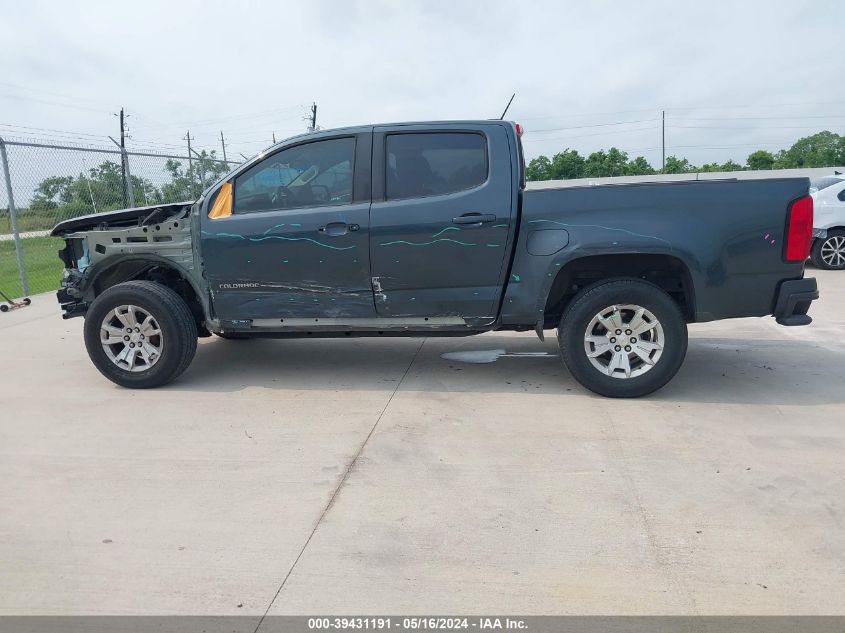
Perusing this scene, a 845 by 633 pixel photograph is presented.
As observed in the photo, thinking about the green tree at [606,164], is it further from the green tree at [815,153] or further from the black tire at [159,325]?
the black tire at [159,325]

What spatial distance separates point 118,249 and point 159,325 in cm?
73

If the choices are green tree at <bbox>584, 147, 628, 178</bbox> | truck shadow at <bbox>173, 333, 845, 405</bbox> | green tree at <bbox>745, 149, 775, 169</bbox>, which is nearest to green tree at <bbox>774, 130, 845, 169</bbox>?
green tree at <bbox>745, 149, 775, 169</bbox>

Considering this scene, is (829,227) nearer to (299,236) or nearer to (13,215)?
(299,236)

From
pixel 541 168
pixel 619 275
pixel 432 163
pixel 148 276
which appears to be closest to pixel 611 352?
pixel 619 275

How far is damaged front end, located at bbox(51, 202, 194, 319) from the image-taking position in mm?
4895

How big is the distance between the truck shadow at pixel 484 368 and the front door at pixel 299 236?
72 centimetres

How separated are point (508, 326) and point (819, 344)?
10.9 feet

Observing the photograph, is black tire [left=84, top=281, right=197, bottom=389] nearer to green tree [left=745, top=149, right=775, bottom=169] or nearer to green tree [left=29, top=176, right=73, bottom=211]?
green tree [left=29, top=176, right=73, bottom=211]

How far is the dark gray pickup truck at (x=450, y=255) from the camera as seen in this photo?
429cm

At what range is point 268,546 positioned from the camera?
2838 millimetres

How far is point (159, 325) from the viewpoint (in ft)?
15.9

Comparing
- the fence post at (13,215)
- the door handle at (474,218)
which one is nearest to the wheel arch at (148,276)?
the door handle at (474,218)

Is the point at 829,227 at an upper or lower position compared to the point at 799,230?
lower

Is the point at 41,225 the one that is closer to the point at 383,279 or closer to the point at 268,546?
the point at 383,279
